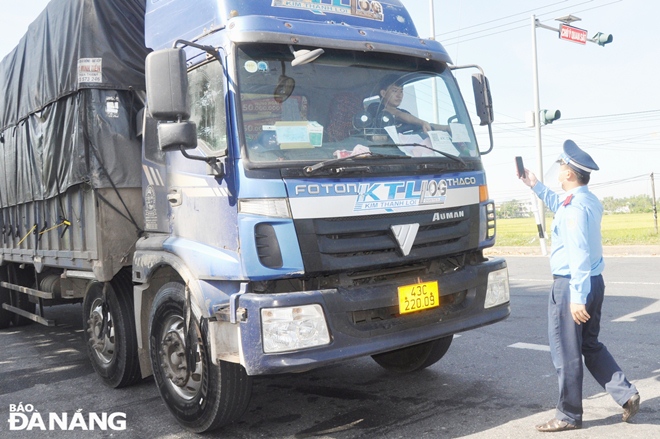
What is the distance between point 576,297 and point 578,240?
1.14ft

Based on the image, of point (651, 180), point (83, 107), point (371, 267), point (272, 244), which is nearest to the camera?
point (272, 244)

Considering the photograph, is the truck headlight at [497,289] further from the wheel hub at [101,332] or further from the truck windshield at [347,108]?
the wheel hub at [101,332]

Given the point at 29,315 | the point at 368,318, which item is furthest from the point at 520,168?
the point at 29,315

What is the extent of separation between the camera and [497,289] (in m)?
4.80

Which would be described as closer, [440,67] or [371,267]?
[371,267]

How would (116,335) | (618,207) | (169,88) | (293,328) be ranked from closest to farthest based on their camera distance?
(293,328) → (169,88) → (116,335) → (618,207)

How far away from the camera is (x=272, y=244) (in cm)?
392

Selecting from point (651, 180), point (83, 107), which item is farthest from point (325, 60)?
point (651, 180)

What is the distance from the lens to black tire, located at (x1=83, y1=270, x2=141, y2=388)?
18.3 feet

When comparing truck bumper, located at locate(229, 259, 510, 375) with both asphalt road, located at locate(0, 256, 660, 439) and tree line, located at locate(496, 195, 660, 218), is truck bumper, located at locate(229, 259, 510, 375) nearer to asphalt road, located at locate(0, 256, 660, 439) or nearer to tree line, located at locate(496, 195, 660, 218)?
asphalt road, located at locate(0, 256, 660, 439)

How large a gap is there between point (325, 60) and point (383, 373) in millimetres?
2858

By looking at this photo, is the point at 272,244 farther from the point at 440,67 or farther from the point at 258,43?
the point at 440,67

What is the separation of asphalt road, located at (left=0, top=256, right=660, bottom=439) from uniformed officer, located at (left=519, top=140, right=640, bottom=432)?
20 cm

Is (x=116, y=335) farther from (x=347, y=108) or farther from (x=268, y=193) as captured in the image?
(x=347, y=108)
